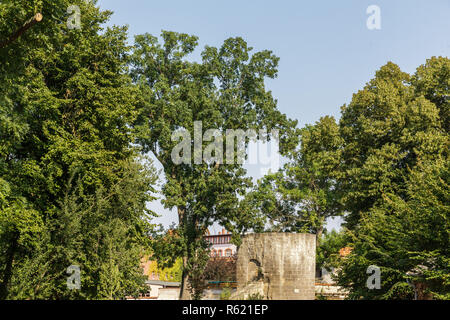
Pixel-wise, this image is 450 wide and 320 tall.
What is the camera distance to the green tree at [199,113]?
3127 centimetres

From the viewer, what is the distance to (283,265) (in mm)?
26891

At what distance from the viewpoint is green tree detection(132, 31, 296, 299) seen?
3127cm

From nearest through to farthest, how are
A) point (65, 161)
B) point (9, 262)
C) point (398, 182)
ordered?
point (9, 262) < point (65, 161) < point (398, 182)

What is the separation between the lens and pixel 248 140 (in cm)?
3422

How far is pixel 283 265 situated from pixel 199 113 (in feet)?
38.6

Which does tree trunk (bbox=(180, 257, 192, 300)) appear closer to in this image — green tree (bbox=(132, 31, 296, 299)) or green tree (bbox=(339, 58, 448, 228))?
green tree (bbox=(132, 31, 296, 299))

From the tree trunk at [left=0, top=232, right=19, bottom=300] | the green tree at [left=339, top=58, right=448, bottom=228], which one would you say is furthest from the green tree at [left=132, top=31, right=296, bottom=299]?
the tree trunk at [left=0, top=232, right=19, bottom=300]

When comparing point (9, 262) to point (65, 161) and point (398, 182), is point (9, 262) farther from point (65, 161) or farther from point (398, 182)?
point (398, 182)

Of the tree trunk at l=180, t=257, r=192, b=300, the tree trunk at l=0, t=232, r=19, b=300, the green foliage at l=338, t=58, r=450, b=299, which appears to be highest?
the green foliage at l=338, t=58, r=450, b=299

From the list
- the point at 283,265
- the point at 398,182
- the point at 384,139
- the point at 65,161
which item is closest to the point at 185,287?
the point at 283,265

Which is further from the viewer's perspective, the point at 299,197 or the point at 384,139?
the point at 299,197

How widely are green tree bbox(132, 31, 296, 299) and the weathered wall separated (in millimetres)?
4060

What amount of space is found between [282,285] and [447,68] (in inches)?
690
